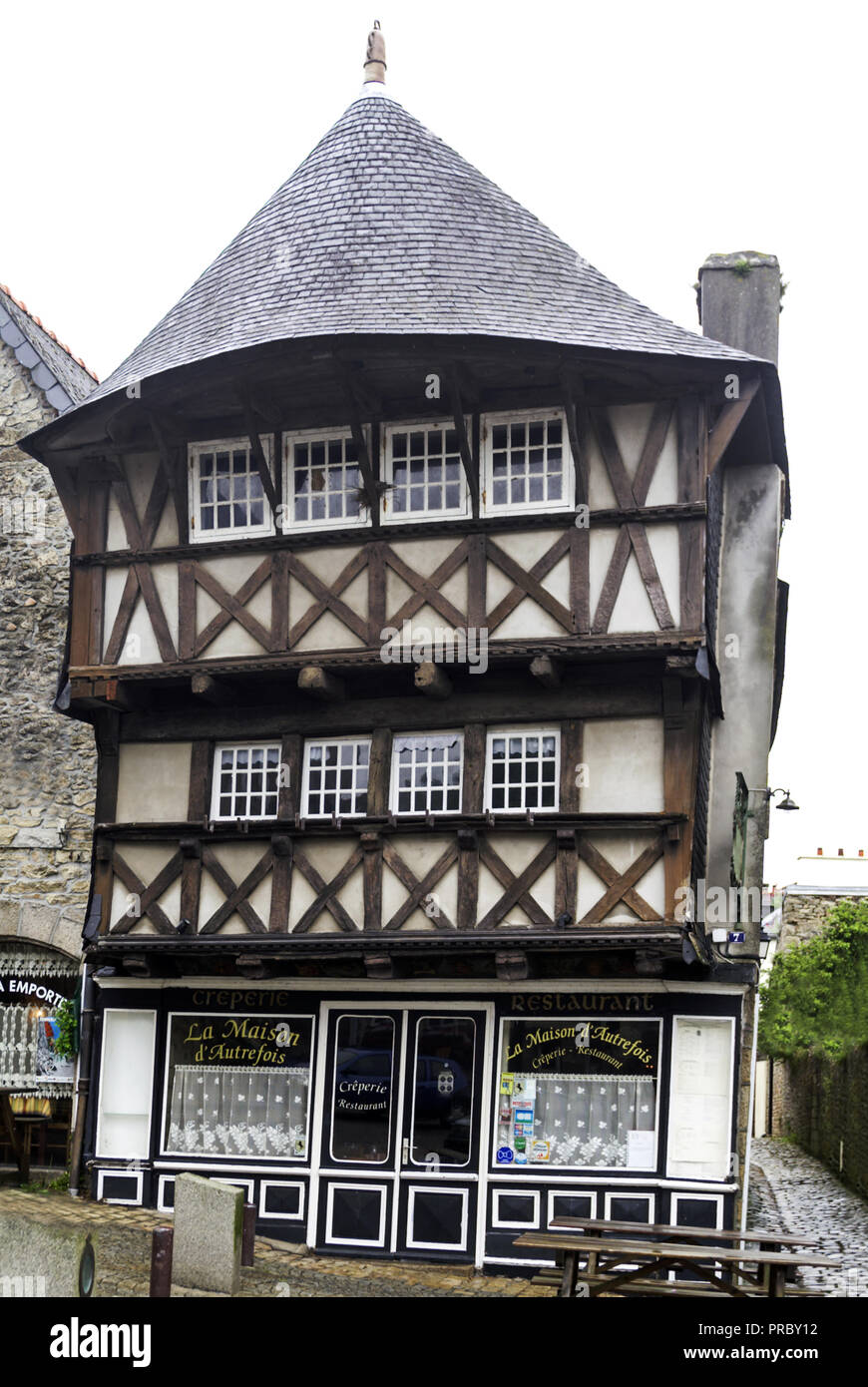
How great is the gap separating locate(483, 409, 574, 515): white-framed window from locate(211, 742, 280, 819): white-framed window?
2987mm

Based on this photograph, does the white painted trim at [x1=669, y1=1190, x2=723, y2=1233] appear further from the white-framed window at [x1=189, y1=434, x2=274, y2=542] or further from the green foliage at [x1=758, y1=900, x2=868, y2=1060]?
the green foliage at [x1=758, y1=900, x2=868, y2=1060]

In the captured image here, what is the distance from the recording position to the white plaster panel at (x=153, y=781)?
1527 centimetres

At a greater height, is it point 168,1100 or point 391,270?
point 391,270

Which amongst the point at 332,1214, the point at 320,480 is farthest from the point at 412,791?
the point at 332,1214

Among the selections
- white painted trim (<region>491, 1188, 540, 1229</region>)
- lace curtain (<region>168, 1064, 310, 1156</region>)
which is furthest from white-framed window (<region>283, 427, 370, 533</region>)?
white painted trim (<region>491, 1188, 540, 1229</region>)

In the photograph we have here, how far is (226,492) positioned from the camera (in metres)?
15.2

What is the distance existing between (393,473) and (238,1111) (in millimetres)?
5858

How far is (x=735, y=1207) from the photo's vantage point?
46.7ft

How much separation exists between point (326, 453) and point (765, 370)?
152 inches

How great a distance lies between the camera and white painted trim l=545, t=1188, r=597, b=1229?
46.5 feet

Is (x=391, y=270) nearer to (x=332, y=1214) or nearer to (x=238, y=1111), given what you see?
(x=238, y=1111)

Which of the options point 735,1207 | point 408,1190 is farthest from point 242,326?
point 735,1207
